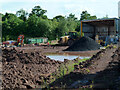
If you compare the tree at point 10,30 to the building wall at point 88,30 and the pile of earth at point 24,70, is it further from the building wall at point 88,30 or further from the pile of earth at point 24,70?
the pile of earth at point 24,70

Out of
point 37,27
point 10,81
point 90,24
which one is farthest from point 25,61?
point 37,27

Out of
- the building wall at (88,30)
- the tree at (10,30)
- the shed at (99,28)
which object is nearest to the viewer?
the shed at (99,28)

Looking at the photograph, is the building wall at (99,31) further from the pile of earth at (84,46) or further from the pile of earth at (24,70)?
the pile of earth at (24,70)

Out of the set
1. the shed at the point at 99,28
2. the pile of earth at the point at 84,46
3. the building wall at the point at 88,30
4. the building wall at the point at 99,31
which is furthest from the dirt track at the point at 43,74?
the building wall at the point at 99,31

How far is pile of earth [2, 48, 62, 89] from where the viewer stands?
30.1 feet

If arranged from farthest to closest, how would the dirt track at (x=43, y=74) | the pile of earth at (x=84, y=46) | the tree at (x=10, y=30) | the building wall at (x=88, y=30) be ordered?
the tree at (x=10, y=30) → the building wall at (x=88, y=30) → the pile of earth at (x=84, y=46) → the dirt track at (x=43, y=74)

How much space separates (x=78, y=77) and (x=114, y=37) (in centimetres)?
2165

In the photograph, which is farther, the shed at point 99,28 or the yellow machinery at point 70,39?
the yellow machinery at point 70,39

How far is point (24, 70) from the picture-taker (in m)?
10.8

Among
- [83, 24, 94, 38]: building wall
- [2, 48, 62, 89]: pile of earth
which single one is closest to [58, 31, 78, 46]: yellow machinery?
[83, 24, 94, 38]: building wall

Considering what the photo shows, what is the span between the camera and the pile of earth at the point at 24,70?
9188mm

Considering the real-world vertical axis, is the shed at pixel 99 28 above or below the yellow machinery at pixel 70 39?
above

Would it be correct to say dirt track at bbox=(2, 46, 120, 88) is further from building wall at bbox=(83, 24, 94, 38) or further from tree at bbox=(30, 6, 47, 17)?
tree at bbox=(30, 6, 47, 17)

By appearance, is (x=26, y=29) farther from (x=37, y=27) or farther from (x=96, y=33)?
(x=96, y=33)
